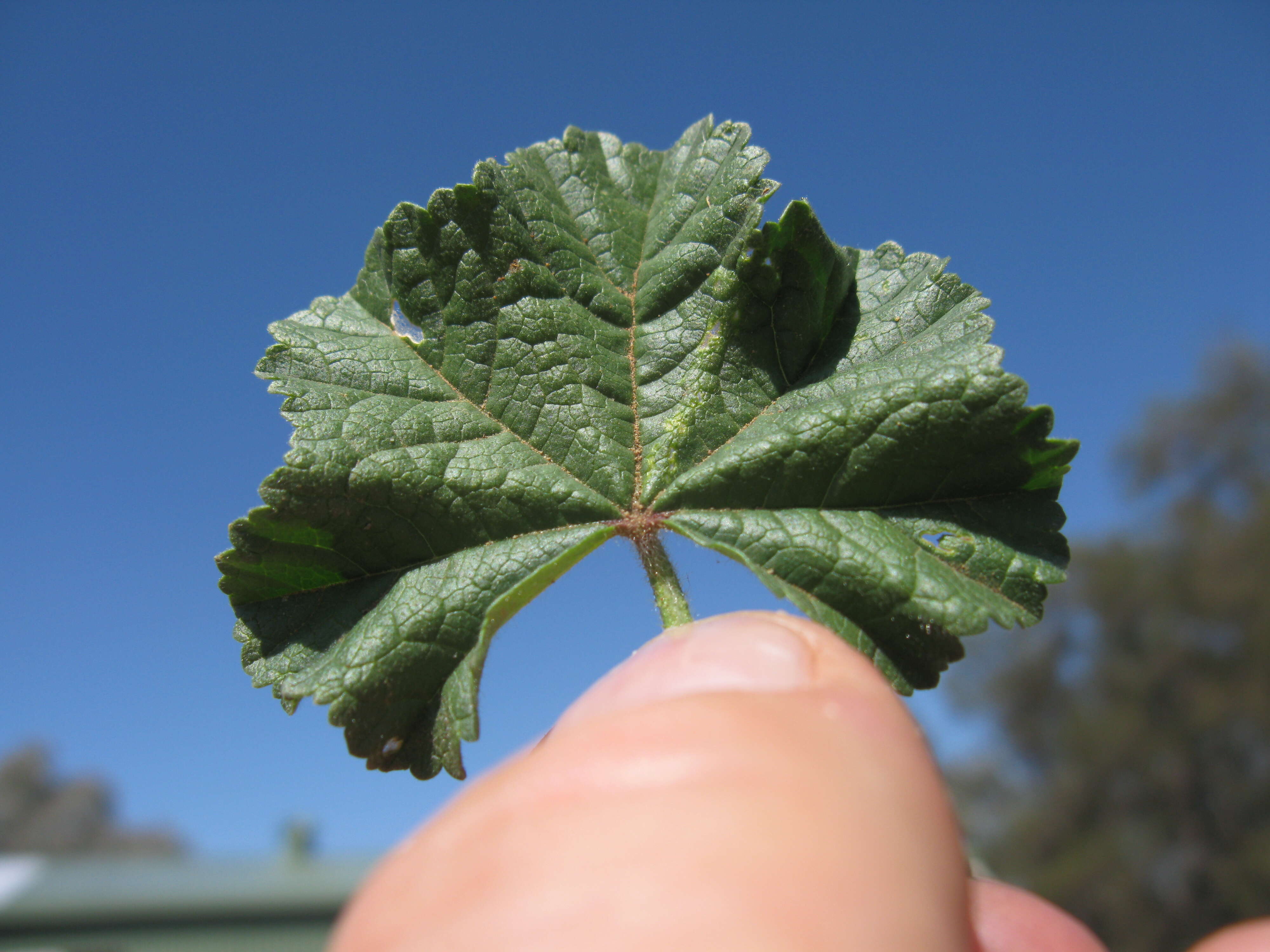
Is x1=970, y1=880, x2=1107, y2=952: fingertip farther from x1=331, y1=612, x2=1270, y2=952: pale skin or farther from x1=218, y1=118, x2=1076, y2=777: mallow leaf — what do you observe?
x1=218, y1=118, x2=1076, y2=777: mallow leaf

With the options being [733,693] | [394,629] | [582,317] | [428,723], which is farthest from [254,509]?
[733,693]

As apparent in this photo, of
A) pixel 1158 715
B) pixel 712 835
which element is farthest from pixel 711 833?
pixel 1158 715

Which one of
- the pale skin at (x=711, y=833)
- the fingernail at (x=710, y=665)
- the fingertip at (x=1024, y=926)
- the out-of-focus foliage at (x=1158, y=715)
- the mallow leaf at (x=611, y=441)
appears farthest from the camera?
the out-of-focus foliage at (x=1158, y=715)

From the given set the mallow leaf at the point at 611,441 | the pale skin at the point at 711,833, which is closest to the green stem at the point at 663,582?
the mallow leaf at the point at 611,441

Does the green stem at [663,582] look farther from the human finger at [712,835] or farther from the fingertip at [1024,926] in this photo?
the fingertip at [1024,926]

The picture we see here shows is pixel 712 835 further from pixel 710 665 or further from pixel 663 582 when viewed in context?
pixel 663 582

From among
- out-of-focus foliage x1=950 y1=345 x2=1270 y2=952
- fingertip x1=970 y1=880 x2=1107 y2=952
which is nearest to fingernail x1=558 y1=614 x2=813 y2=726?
fingertip x1=970 y1=880 x2=1107 y2=952
